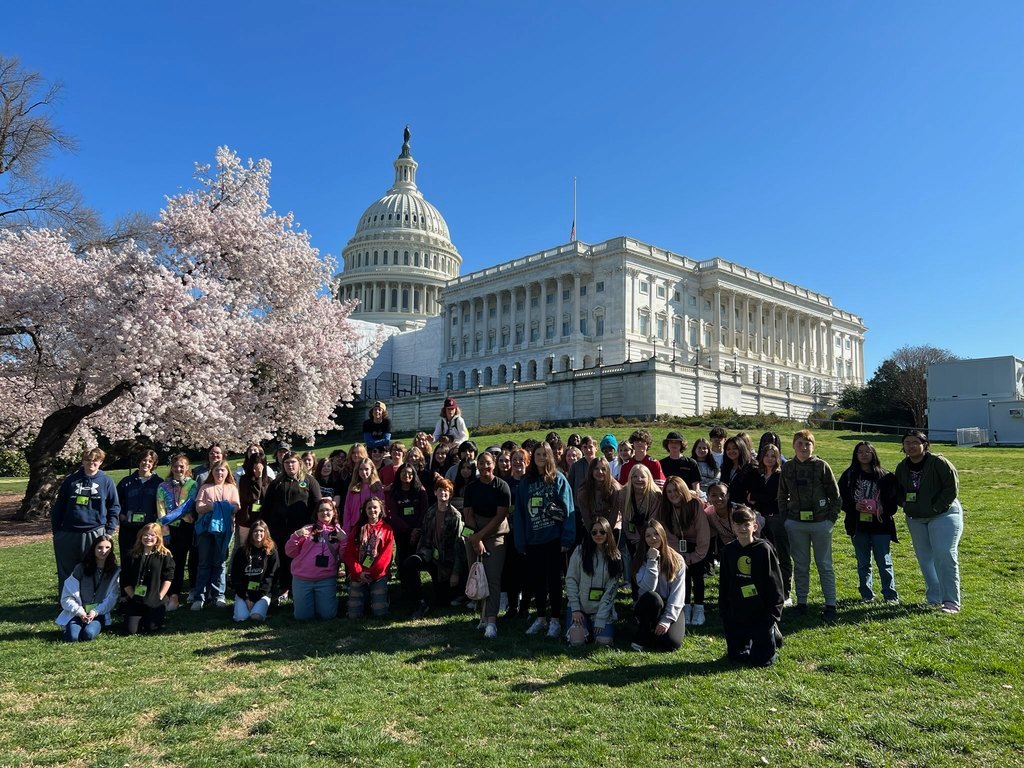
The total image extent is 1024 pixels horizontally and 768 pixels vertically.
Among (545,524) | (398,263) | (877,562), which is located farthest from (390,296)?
(877,562)

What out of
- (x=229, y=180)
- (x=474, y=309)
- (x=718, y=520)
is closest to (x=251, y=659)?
(x=718, y=520)

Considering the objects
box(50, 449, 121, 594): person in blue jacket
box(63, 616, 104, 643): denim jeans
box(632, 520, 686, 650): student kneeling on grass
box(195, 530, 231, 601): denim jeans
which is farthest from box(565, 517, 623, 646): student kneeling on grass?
box(50, 449, 121, 594): person in blue jacket

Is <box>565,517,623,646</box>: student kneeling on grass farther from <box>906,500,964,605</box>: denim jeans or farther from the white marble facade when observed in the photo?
the white marble facade

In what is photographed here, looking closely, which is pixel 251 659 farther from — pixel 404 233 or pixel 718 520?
pixel 404 233

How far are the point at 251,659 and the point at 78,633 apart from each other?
2535mm

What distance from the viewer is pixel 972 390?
140 ft

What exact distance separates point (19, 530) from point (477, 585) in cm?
1752

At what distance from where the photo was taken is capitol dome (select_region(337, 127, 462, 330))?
374 ft

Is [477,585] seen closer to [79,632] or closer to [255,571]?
[255,571]

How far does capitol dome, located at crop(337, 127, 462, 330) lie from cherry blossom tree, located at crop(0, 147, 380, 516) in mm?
89410

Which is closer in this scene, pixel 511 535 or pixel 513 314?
pixel 511 535

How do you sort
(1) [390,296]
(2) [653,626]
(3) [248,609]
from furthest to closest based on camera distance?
(1) [390,296]
(3) [248,609]
(2) [653,626]

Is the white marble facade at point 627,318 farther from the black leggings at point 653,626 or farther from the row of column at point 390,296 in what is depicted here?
the black leggings at point 653,626

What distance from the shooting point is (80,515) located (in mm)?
9508
